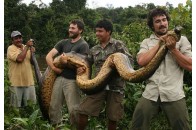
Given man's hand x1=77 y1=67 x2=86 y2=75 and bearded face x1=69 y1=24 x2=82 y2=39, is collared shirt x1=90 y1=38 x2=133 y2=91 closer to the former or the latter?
man's hand x1=77 y1=67 x2=86 y2=75

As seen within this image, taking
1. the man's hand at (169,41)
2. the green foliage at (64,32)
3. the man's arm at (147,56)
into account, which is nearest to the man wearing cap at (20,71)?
the green foliage at (64,32)

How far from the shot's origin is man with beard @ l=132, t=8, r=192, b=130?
397 cm

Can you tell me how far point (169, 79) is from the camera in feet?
13.3

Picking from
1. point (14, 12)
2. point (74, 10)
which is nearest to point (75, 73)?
point (14, 12)

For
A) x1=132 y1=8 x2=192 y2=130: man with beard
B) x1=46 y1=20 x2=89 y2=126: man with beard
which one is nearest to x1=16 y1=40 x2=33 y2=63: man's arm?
x1=46 y1=20 x2=89 y2=126: man with beard

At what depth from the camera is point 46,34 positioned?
3603 centimetres

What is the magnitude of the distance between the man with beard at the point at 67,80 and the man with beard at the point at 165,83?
1.46 m

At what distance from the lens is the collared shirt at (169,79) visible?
13.2ft

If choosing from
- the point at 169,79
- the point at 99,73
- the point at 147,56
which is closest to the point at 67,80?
the point at 99,73

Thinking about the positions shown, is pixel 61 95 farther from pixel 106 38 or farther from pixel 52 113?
pixel 106 38

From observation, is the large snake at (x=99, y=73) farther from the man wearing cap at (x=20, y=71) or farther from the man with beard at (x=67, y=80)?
the man wearing cap at (x=20, y=71)

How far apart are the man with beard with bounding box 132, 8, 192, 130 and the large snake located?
8 centimetres

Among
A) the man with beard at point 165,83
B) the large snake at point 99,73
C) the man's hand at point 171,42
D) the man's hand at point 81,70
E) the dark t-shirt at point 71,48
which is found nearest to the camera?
the man's hand at point 171,42

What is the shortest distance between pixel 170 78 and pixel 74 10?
44559mm
